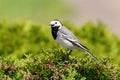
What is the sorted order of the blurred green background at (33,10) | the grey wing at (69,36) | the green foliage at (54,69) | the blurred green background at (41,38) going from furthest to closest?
the blurred green background at (33,10) < the blurred green background at (41,38) < the grey wing at (69,36) < the green foliage at (54,69)

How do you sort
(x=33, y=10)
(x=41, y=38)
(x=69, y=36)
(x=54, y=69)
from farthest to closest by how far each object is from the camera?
1. (x=33, y=10)
2. (x=41, y=38)
3. (x=69, y=36)
4. (x=54, y=69)

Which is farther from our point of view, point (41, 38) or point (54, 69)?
point (41, 38)

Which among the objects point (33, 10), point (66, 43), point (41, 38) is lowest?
point (66, 43)

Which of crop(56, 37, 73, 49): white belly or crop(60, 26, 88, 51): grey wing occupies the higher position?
crop(60, 26, 88, 51): grey wing

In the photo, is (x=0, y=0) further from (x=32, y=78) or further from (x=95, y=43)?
(x=32, y=78)

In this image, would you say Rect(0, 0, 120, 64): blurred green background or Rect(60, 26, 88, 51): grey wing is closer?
Rect(60, 26, 88, 51): grey wing

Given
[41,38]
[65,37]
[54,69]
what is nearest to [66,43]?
[65,37]

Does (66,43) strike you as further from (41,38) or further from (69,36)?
(41,38)

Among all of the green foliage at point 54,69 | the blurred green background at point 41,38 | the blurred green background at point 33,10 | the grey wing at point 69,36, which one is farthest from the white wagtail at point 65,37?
the blurred green background at point 33,10


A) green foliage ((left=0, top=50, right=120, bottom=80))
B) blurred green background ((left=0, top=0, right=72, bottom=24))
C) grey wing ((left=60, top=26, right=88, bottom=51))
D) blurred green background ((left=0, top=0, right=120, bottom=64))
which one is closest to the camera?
green foliage ((left=0, top=50, right=120, bottom=80))

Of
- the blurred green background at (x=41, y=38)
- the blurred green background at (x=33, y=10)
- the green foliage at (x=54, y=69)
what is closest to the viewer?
the green foliage at (x=54, y=69)

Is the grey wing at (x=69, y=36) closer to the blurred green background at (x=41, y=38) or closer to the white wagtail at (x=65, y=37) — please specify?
the white wagtail at (x=65, y=37)

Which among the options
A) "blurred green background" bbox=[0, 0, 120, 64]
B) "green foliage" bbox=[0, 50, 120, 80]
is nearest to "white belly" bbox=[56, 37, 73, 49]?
"green foliage" bbox=[0, 50, 120, 80]

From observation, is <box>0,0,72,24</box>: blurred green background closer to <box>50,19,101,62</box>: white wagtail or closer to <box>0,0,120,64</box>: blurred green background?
<box>0,0,120,64</box>: blurred green background
